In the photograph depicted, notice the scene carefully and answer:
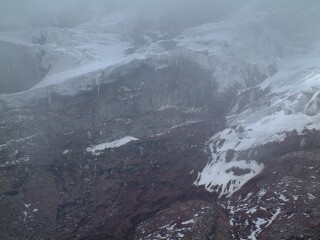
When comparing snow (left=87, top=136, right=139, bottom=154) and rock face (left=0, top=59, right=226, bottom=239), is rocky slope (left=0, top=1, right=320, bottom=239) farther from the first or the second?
snow (left=87, top=136, right=139, bottom=154)

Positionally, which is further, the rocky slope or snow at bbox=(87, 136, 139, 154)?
snow at bbox=(87, 136, 139, 154)

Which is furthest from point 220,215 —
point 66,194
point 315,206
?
point 66,194

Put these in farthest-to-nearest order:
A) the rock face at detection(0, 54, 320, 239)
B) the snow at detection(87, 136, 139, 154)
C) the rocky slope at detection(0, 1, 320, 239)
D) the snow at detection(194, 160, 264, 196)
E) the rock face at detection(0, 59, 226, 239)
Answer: the snow at detection(87, 136, 139, 154) < the snow at detection(194, 160, 264, 196) < the rock face at detection(0, 59, 226, 239) < the rocky slope at detection(0, 1, 320, 239) < the rock face at detection(0, 54, 320, 239)

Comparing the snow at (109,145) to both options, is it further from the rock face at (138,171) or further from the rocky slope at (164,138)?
the rock face at (138,171)

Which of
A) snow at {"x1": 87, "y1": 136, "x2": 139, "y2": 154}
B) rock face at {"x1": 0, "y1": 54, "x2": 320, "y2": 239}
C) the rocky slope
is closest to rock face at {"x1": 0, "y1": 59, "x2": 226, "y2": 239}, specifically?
rock face at {"x1": 0, "y1": 54, "x2": 320, "y2": 239}

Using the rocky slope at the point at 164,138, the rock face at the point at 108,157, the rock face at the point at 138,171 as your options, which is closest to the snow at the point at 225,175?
the rocky slope at the point at 164,138

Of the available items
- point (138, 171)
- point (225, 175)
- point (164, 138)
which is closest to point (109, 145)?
point (138, 171)

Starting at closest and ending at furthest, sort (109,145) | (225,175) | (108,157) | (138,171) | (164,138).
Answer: (225,175), (138,171), (108,157), (109,145), (164,138)

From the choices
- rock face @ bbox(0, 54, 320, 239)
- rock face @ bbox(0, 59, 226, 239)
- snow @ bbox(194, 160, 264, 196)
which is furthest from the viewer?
snow @ bbox(194, 160, 264, 196)

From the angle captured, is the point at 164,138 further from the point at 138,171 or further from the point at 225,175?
the point at 225,175
